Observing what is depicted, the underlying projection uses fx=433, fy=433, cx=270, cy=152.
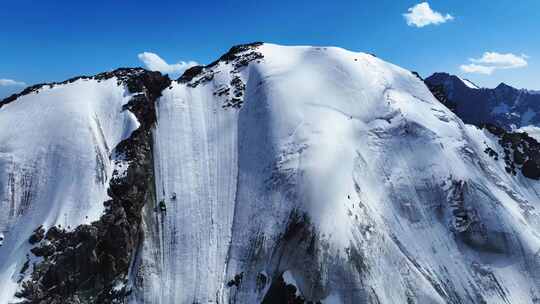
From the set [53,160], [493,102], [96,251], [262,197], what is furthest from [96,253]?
[493,102]

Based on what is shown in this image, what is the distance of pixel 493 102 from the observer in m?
168

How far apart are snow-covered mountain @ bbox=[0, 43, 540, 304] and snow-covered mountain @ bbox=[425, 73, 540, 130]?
107 m

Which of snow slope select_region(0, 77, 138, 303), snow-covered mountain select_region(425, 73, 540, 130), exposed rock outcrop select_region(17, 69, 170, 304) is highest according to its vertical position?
snow-covered mountain select_region(425, 73, 540, 130)

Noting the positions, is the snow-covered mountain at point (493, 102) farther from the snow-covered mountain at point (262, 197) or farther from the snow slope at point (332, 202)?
the snow slope at point (332, 202)

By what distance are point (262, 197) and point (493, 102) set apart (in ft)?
488

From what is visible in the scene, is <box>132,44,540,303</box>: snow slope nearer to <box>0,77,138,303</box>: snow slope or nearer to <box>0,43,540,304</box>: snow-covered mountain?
<box>0,43,540,304</box>: snow-covered mountain

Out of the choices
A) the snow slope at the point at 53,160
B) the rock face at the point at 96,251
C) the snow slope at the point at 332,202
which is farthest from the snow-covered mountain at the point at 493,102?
the rock face at the point at 96,251

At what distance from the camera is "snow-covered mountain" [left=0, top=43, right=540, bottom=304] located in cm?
4241

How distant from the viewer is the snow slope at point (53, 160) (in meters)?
44.1

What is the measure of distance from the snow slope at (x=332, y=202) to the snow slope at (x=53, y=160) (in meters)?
6.60

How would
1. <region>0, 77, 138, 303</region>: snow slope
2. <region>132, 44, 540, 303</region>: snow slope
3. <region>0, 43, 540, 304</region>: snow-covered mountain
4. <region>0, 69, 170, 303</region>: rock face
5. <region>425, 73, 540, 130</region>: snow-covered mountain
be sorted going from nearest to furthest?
1. <region>0, 69, 170, 303</region>: rock face
2. <region>0, 43, 540, 304</region>: snow-covered mountain
3. <region>132, 44, 540, 303</region>: snow slope
4. <region>0, 77, 138, 303</region>: snow slope
5. <region>425, 73, 540, 130</region>: snow-covered mountain

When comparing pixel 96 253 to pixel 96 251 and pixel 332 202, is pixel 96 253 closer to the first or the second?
pixel 96 251

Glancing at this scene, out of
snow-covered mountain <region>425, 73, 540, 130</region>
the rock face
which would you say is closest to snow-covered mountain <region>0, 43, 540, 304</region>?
the rock face

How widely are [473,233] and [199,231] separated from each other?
30.5 meters
